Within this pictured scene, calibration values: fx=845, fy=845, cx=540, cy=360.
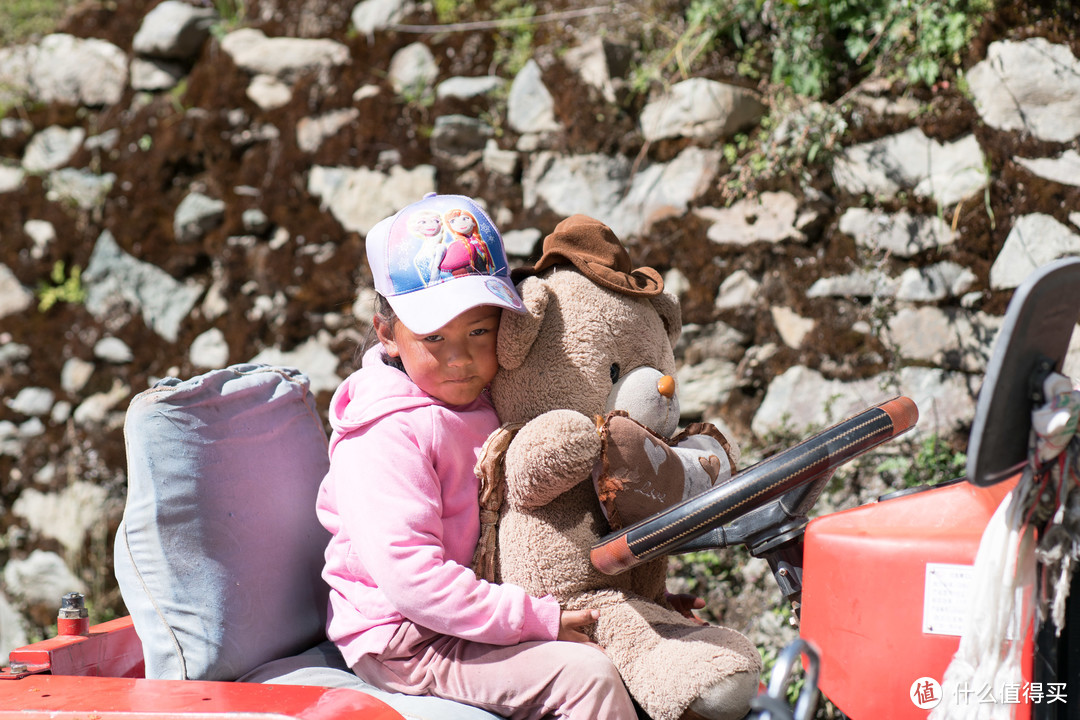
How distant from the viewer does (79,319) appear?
3.94 meters

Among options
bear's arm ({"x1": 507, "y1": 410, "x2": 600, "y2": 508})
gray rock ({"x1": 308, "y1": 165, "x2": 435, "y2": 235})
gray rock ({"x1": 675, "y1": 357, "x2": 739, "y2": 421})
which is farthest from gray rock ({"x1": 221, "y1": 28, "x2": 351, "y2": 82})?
bear's arm ({"x1": 507, "y1": 410, "x2": 600, "y2": 508})

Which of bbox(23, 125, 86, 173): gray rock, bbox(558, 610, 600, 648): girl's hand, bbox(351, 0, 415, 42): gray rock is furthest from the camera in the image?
bbox(23, 125, 86, 173): gray rock

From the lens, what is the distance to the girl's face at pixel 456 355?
1.54m

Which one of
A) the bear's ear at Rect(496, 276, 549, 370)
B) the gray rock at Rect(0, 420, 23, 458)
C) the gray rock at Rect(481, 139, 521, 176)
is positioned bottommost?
the gray rock at Rect(0, 420, 23, 458)

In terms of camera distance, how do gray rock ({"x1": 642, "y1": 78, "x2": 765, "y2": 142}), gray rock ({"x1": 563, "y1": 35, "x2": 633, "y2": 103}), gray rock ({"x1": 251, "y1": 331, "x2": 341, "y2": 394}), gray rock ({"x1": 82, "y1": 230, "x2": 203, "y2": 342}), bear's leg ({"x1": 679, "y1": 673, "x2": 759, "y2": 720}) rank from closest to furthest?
bear's leg ({"x1": 679, "y1": 673, "x2": 759, "y2": 720}) → gray rock ({"x1": 642, "y1": 78, "x2": 765, "y2": 142}) → gray rock ({"x1": 563, "y1": 35, "x2": 633, "y2": 103}) → gray rock ({"x1": 251, "y1": 331, "x2": 341, "y2": 394}) → gray rock ({"x1": 82, "y1": 230, "x2": 203, "y2": 342})

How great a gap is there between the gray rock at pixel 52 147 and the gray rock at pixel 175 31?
522 millimetres

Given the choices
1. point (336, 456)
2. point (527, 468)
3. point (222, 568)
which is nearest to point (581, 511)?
point (527, 468)

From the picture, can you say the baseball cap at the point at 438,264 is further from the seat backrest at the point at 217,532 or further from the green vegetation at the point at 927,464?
the green vegetation at the point at 927,464

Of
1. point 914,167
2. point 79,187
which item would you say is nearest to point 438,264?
point 914,167

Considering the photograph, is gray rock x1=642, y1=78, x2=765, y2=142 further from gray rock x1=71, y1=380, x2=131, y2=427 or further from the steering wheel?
gray rock x1=71, y1=380, x2=131, y2=427

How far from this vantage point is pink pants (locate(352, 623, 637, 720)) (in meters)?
1.36

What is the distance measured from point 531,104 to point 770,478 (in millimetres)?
2464

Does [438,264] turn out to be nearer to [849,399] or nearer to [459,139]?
[849,399]

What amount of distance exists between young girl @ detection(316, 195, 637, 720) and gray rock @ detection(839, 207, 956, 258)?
5.61 feet
